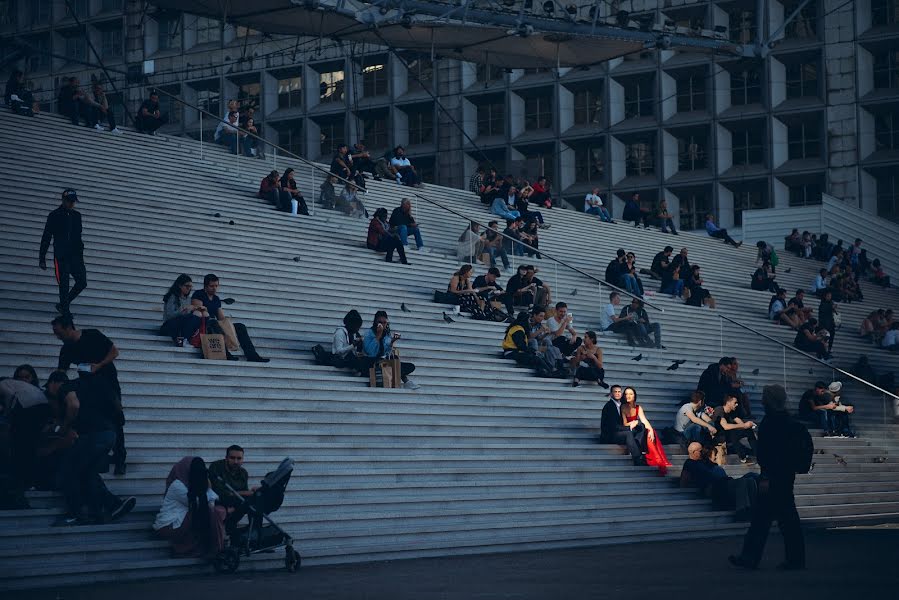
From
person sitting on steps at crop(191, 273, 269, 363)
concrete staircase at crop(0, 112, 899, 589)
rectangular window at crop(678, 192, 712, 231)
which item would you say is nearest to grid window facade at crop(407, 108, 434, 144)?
rectangular window at crop(678, 192, 712, 231)

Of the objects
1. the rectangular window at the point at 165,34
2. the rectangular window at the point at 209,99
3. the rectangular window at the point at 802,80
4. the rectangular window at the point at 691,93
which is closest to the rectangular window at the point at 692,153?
the rectangular window at the point at 691,93

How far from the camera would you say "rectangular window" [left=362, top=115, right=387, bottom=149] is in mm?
54062

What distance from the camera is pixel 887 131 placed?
154 feet

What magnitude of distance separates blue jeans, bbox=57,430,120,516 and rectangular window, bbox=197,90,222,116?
45.3 m

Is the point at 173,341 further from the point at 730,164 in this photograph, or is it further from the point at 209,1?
the point at 730,164

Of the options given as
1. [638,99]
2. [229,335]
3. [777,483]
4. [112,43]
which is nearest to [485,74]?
[638,99]

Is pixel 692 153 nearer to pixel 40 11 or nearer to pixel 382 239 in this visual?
pixel 382 239

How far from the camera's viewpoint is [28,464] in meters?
11.7

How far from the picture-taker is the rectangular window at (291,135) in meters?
55.2

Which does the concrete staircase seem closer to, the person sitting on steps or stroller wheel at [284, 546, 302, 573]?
stroller wheel at [284, 546, 302, 573]

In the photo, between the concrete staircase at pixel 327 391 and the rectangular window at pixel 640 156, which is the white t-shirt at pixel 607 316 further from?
the rectangular window at pixel 640 156

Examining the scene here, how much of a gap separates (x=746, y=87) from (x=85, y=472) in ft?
135

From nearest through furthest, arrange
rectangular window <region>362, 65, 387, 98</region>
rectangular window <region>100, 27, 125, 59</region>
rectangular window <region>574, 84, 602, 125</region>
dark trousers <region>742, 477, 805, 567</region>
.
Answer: dark trousers <region>742, 477, 805, 567</region>
rectangular window <region>574, 84, 602, 125</region>
rectangular window <region>362, 65, 387, 98</region>
rectangular window <region>100, 27, 125, 59</region>

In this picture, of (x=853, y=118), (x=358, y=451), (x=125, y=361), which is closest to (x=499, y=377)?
(x=358, y=451)
